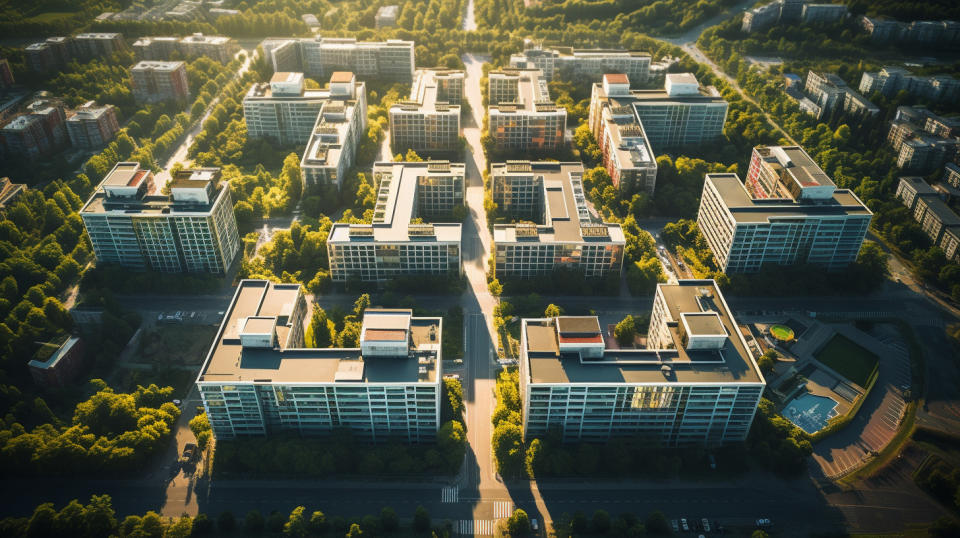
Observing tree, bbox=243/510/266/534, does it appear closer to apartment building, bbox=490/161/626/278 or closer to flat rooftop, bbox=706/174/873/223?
apartment building, bbox=490/161/626/278

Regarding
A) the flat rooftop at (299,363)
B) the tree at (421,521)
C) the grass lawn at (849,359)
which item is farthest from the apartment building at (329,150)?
the grass lawn at (849,359)

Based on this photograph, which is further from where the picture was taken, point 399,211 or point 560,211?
point 560,211

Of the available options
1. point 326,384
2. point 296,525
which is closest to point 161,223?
point 326,384

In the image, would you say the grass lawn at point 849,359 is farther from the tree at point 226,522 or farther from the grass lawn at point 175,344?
the grass lawn at point 175,344

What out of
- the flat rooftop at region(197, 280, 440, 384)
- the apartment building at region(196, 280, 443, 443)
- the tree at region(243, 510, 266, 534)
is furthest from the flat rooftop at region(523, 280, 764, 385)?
the tree at region(243, 510, 266, 534)

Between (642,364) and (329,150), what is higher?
(329,150)

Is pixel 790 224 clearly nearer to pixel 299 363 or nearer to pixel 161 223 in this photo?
pixel 299 363
